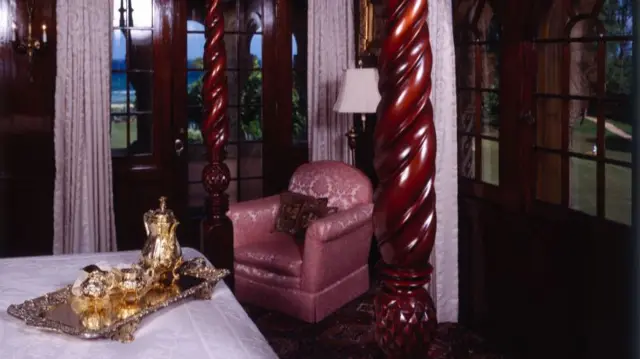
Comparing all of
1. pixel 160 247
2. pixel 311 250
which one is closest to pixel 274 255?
pixel 311 250

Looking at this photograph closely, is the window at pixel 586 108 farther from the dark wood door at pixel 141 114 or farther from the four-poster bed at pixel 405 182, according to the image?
the dark wood door at pixel 141 114

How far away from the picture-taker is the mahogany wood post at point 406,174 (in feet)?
5.19

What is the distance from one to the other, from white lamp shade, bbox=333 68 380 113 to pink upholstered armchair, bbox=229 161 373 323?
46 centimetres

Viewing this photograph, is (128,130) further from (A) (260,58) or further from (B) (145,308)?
(B) (145,308)

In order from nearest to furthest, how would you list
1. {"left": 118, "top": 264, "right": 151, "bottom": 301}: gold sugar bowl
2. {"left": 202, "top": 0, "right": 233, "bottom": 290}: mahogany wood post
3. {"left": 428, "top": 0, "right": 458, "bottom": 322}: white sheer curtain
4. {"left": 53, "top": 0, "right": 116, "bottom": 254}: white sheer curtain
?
{"left": 118, "top": 264, "right": 151, "bottom": 301}: gold sugar bowl
{"left": 202, "top": 0, "right": 233, "bottom": 290}: mahogany wood post
{"left": 428, "top": 0, "right": 458, "bottom": 322}: white sheer curtain
{"left": 53, "top": 0, "right": 116, "bottom": 254}: white sheer curtain

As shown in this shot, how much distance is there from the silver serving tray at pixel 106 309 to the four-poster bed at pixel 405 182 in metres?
1.14

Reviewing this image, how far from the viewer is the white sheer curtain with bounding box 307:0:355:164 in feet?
20.2

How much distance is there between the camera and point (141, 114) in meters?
5.88

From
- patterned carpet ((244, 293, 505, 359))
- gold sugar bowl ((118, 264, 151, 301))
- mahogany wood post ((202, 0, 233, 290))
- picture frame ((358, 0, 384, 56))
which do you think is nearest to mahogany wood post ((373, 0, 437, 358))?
gold sugar bowl ((118, 264, 151, 301))

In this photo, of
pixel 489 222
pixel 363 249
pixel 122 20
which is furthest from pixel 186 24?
pixel 489 222

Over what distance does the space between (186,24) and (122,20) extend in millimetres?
502

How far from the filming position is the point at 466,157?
465 cm

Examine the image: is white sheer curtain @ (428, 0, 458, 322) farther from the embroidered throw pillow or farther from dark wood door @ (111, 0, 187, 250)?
dark wood door @ (111, 0, 187, 250)

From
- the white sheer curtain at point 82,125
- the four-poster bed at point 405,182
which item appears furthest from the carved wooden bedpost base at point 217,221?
A: the four-poster bed at point 405,182
